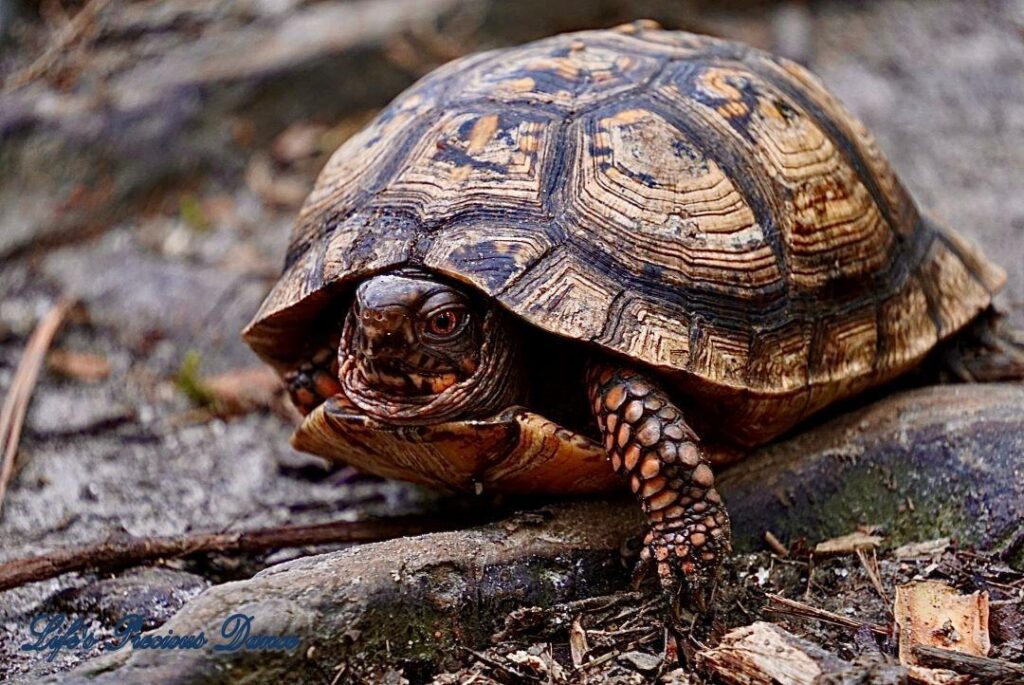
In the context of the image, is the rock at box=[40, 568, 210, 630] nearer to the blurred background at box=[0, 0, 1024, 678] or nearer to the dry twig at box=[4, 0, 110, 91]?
the blurred background at box=[0, 0, 1024, 678]

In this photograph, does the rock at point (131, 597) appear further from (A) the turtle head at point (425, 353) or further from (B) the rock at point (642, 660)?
(B) the rock at point (642, 660)

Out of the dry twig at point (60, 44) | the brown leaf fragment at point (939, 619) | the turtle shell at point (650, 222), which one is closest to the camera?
the brown leaf fragment at point (939, 619)

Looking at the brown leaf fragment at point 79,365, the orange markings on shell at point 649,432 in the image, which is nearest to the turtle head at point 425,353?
the orange markings on shell at point 649,432

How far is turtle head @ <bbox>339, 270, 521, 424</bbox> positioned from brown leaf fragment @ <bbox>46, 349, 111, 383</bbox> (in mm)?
2226

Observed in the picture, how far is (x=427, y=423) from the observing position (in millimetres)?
3033

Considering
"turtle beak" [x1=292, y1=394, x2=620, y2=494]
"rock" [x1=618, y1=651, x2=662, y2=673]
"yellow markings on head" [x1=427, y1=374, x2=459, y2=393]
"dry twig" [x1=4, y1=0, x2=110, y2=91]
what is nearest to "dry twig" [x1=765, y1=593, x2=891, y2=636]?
"rock" [x1=618, y1=651, x2=662, y2=673]

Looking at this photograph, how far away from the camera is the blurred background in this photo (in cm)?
394

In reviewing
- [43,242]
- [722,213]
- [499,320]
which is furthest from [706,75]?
[43,242]

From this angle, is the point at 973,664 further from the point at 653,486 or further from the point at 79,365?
the point at 79,365

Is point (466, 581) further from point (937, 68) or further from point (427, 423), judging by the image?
point (937, 68)

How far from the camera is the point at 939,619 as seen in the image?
2.77 meters

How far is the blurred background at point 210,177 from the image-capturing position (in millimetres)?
3936

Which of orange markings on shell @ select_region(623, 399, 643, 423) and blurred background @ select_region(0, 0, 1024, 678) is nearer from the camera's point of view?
orange markings on shell @ select_region(623, 399, 643, 423)

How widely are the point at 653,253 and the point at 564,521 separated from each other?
88 cm
